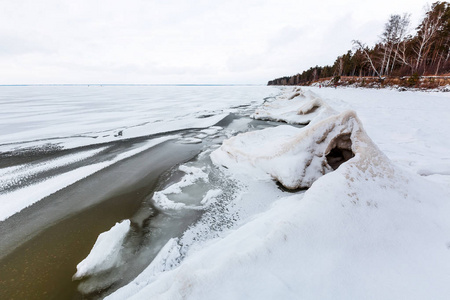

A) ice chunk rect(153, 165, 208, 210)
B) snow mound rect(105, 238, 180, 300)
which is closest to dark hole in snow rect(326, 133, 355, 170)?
Result: ice chunk rect(153, 165, 208, 210)

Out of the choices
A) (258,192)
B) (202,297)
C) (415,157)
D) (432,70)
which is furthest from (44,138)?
(432,70)

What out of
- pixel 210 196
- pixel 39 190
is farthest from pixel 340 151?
pixel 39 190

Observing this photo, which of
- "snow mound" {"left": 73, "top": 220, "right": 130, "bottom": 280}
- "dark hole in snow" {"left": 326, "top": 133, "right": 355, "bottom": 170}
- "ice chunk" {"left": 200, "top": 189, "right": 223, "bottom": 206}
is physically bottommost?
"ice chunk" {"left": 200, "top": 189, "right": 223, "bottom": 206}

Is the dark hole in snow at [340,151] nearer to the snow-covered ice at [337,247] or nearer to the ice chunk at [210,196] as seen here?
the snow-covered ice at [337,247]

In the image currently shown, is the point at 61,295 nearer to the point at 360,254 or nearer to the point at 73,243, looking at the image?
the point at 73,243

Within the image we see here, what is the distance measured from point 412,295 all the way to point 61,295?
3.33 m

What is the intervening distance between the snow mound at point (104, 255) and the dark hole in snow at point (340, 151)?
4291mm

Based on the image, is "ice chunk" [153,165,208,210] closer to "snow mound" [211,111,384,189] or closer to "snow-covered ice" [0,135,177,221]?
"snow mound" [211,111,384,189]

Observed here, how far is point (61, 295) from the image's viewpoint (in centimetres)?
214

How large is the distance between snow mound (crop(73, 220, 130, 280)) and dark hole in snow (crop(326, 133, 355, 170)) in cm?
429

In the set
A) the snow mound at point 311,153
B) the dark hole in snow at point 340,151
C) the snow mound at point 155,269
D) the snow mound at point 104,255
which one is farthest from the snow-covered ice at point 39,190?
the dark hole in snow at point 340,151

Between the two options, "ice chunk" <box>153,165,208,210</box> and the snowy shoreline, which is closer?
the snowy shoreline

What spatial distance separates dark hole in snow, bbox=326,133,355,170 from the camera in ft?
13.6

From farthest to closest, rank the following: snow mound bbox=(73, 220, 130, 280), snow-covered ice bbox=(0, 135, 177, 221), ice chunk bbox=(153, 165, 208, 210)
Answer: ice chunk bbox=(153, 165, 208, 210), snow-covered ice bbox=(0, 135, 177, 221), snow mound bbox=(73, 220, 130, 280)
